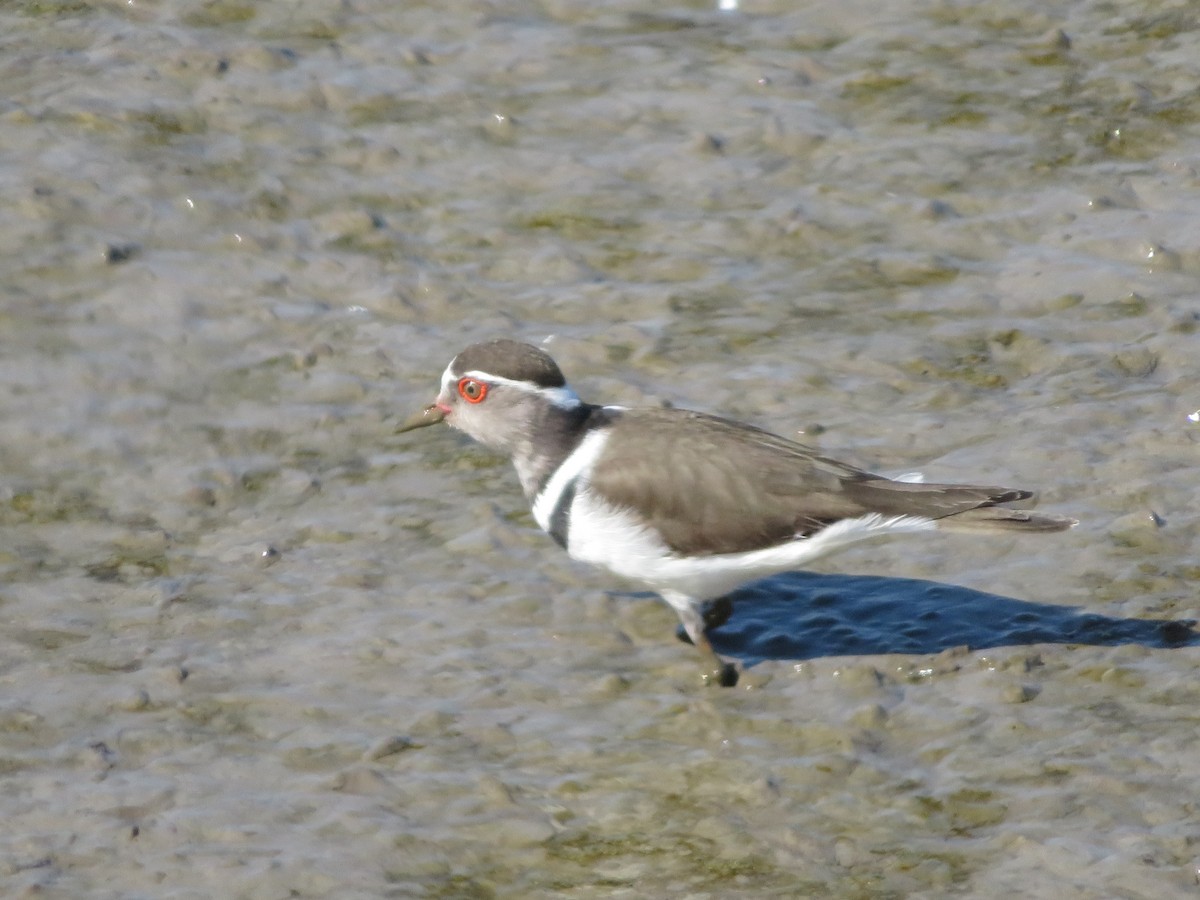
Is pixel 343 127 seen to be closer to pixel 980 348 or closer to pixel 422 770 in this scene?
pixel 980 348

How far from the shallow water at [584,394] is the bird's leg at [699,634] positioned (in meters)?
0.09

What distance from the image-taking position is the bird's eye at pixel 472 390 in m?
7.95

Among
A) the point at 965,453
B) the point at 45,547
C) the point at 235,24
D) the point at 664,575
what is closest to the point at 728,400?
the point at 965,453

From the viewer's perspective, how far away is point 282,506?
8.34 meters

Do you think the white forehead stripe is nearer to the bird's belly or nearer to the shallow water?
the bird's belly

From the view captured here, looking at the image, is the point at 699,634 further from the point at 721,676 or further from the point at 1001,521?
the point at 1001,521

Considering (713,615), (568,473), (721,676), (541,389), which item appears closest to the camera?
(721,676)

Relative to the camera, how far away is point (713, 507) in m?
7.12

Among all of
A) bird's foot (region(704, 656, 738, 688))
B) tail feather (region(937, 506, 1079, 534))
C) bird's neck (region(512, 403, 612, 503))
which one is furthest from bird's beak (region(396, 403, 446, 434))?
tail feather (region(937, 506, 1079, 534))

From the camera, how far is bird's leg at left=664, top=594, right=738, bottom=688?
715 centimetres

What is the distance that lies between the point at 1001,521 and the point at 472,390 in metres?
2.57

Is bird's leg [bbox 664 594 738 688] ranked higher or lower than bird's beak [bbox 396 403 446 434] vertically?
lower

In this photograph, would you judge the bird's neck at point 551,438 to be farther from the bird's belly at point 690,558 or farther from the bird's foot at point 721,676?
the bird's foot at point 721,676

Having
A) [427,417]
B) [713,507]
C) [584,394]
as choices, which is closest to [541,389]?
[427,417]
